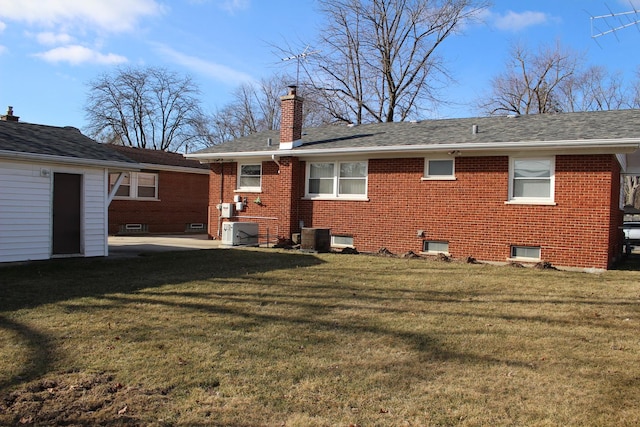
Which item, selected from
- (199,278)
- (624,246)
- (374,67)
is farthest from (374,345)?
(374,67)

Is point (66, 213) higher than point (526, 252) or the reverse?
higher

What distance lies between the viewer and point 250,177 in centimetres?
1666

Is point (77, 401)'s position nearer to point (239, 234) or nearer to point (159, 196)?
point (239, 234)

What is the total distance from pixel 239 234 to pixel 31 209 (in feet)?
18.6

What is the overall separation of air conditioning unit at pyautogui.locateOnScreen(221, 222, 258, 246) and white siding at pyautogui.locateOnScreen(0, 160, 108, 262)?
4.05 meters

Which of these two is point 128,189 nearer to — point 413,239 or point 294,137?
point 294,137

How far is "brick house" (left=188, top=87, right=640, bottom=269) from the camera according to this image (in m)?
11.5

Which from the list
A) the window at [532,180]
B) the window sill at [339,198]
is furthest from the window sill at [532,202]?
the window sill at [339,198]

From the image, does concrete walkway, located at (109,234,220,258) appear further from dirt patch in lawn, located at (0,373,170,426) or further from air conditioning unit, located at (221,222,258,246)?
dirt patch in lawn, located at (0,373,170,426)

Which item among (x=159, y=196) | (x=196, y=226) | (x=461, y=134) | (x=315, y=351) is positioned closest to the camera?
(x=315, y=351)

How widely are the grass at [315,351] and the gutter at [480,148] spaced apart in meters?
3.30

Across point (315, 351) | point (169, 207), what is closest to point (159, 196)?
point (169, 207)

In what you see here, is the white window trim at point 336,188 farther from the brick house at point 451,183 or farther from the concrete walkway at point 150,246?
the concrete walkway at point 150,246

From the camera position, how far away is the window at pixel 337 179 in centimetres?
1455
